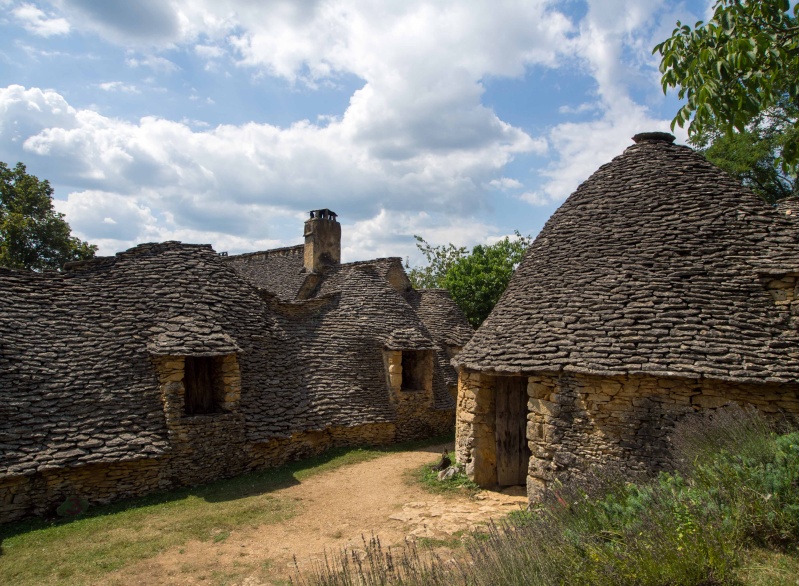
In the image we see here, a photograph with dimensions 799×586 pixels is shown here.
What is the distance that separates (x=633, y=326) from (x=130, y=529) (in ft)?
31.0

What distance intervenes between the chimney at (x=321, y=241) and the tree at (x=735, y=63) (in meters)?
18.3

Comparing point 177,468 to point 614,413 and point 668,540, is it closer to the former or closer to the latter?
point 614,413

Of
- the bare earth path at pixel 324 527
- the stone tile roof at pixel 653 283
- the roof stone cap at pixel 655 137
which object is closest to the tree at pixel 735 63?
Result: the stone tile roof at pixel 653 283

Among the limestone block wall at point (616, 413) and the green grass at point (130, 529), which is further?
the limestone block wall at point (616, 413)

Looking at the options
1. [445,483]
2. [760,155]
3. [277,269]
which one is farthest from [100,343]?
[760,155]

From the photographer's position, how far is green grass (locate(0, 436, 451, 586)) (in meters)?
7.45

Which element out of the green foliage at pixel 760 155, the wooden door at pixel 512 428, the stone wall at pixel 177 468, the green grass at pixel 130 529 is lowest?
the green grass at pixel 130 529

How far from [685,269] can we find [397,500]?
23.2ft

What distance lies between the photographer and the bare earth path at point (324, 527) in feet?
24.2

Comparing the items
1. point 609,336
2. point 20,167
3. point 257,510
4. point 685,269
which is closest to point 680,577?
point 609,336

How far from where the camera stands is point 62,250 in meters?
23.7

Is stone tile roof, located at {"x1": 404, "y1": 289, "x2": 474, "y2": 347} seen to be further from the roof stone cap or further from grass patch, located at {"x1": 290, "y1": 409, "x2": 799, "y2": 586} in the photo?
grass patch, located at {"x1": 290, "y1": 409, "x2": 799, "y2": 586}

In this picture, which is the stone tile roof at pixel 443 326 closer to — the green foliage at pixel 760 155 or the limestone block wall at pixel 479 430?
the limestone block wall at pixel 479 430

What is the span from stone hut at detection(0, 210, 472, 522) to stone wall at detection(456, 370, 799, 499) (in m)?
6.09
